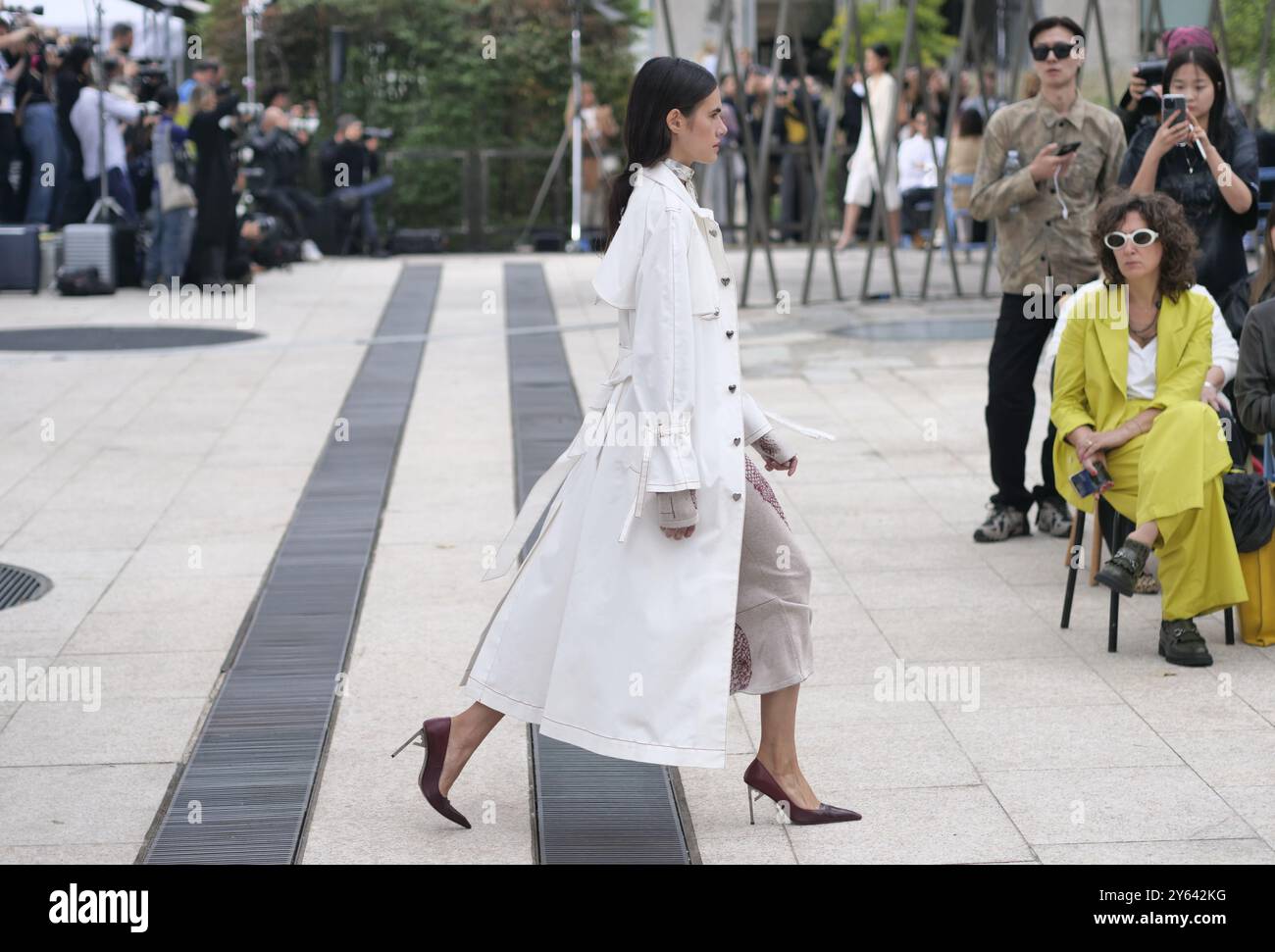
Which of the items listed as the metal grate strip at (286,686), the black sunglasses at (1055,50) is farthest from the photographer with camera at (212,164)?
the black sunglasses at (1055,50)

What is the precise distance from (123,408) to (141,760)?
20.6ft

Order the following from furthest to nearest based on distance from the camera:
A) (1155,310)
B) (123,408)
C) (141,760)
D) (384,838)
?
(123,408) → (1155,310) → (141,760) → (384,838)

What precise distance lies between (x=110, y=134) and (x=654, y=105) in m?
15.2

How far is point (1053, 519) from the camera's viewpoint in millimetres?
7703

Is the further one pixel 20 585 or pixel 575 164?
pixel 575 164

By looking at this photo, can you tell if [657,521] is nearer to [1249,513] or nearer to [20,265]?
[1249,513]

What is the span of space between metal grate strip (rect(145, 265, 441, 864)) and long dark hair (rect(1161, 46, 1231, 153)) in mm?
3690

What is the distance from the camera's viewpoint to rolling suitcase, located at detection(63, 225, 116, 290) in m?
17.2

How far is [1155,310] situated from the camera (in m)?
6.48

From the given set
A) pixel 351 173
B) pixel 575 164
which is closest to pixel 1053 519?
pixel 575 164

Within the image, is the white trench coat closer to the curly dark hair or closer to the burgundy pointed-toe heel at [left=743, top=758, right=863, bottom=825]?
the burgundy pointed-toe heel at [left=743, top=758, right=863, bottom=825]

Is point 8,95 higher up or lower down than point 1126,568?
higher up
